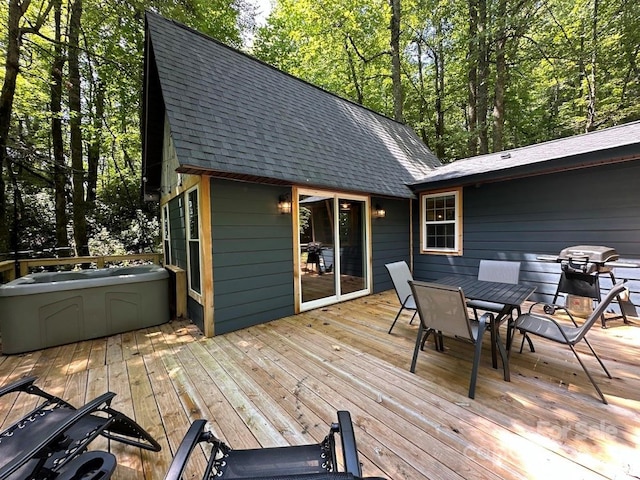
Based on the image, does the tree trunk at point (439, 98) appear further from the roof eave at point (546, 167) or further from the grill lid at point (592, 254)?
the grill lid at point (592, 254)

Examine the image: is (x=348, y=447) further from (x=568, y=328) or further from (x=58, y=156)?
(x=58, y=156)

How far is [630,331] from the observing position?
355 cm

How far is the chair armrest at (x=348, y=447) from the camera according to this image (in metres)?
1.04

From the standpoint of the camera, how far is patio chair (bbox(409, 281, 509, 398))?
91.1 inches

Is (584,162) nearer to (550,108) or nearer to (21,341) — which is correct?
(21,341)

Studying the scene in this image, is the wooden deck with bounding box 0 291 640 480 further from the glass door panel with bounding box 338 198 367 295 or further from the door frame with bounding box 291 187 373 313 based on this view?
the glass door panel with bounding box 338 198 367 295

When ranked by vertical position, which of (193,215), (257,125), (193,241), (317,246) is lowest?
(317,246)

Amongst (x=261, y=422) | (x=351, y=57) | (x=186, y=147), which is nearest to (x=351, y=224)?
(x=186, y=147)

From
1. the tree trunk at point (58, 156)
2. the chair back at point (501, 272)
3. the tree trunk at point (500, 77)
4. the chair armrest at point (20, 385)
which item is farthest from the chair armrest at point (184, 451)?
the tree trunk at point (500, 77)

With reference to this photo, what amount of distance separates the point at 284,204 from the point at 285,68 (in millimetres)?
10292

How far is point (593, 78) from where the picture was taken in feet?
29.8

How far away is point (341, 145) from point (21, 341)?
5.97 m

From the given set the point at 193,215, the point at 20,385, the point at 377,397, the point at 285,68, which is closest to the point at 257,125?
the point at 193,215

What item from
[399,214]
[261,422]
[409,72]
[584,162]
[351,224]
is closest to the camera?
[261,422]
